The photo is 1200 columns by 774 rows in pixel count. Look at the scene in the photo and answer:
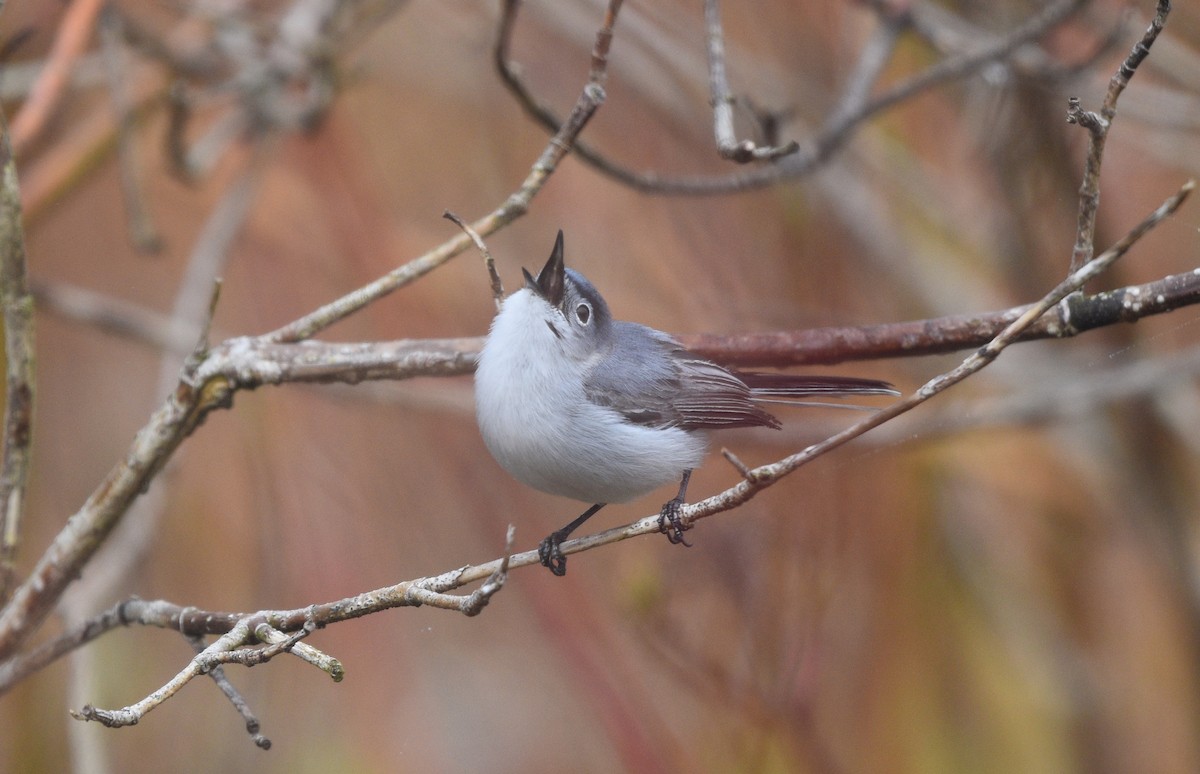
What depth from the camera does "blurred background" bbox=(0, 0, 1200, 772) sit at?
302 centimetres

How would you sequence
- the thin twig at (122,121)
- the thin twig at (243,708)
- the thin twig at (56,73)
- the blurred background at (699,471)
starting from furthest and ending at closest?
the blurred background at (699,471), the thin twig at (122,121), the thin twig at (56,73), the thin twig at (243,708)

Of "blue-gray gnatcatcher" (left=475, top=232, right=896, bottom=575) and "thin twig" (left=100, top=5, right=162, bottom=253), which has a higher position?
"thin twig" (left=100, top=5, right=162, bottom=253)

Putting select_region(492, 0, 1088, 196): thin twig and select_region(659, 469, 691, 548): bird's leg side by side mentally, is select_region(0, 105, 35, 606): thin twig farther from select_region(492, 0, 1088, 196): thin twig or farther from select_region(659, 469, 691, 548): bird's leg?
select_region(659, 469, 691, 548): bird's leg

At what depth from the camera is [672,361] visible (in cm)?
197

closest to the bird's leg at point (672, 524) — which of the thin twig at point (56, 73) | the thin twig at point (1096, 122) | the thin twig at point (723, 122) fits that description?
the thin twig at point (723, 122)

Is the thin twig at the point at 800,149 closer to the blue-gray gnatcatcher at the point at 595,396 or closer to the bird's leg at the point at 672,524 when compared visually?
the blue-gray gnatcatcher at the point at 595,396

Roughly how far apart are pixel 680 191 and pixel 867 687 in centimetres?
199

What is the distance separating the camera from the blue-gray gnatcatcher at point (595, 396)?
1642mm

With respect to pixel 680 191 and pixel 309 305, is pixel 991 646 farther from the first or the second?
pixel 309 305

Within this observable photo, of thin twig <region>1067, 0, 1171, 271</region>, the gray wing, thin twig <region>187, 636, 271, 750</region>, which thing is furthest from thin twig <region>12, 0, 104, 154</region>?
thin twig <region>1067, 0, 1171, 271</region>

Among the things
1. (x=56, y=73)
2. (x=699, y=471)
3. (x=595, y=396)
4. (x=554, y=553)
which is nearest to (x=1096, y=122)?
(x=595, y=396)

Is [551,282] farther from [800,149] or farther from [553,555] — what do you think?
[800,149]

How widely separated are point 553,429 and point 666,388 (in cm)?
35

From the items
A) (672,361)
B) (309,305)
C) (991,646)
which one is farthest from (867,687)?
(309,305)
